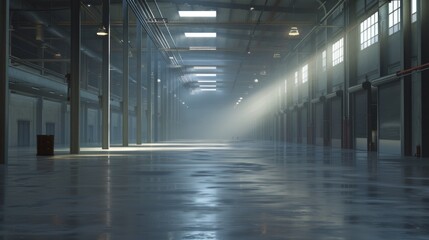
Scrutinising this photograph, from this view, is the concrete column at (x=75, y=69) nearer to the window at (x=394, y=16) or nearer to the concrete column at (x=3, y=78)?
the concrete column at (x=3, y=78)

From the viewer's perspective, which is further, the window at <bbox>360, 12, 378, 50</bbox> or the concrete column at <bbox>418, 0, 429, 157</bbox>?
the window at <bbox>360, 12, 378, 50</bbox>

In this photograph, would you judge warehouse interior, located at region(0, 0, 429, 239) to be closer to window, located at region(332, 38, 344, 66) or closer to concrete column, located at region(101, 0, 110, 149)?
concrete column, located at region(101, 0, 110, 149)

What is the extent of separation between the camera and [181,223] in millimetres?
7020

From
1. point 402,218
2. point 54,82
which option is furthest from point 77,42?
point 402,218

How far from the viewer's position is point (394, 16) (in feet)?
98.4

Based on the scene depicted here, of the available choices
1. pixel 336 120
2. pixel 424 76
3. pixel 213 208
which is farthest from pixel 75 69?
pixel 213 208

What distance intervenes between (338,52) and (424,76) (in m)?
17.1

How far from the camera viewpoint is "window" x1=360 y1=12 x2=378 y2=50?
33156 mm

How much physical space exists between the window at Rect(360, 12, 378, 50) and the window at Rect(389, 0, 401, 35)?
2.36 m

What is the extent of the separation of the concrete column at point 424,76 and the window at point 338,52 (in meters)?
15.4

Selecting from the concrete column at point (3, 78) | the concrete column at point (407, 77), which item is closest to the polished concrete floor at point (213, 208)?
the concrete column at point (3, 78)

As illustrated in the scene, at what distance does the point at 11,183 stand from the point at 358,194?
7.67 m

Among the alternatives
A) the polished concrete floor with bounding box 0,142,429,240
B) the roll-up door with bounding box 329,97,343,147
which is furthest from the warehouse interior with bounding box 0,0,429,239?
Answer: the roll-up door with bounding box 329,97,343,147

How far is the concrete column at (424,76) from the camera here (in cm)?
2550
